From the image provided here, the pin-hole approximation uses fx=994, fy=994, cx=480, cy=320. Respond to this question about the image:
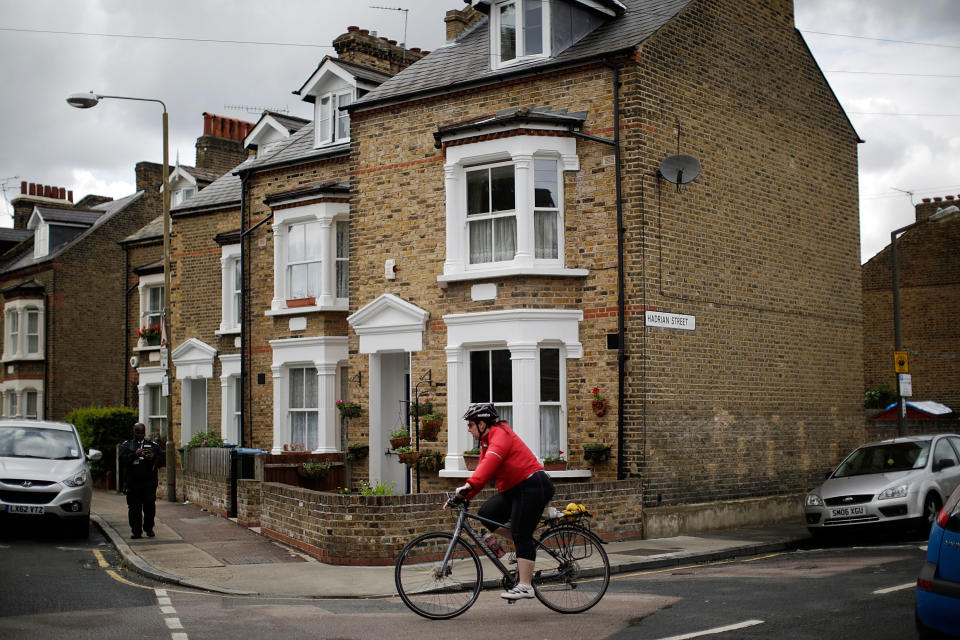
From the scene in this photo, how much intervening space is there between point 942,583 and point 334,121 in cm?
1783

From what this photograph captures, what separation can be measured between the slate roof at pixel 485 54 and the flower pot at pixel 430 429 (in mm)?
5853

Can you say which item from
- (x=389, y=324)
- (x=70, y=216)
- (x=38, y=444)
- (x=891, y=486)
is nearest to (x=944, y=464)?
(x=891, y=486)

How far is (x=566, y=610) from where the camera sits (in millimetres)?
9023

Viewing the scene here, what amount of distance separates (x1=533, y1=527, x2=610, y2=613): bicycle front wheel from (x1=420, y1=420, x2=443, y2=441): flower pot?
25.0 feet

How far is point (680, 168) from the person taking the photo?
16.0 m

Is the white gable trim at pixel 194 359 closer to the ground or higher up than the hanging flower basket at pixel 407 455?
higher up

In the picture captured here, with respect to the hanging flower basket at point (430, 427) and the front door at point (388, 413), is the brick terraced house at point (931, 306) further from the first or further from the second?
the hanging flower basket at point (430, 427)

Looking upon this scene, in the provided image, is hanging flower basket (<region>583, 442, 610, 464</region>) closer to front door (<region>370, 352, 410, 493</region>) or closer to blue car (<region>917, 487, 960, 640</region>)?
front door (<region>370, 352, 410, 493</region>)

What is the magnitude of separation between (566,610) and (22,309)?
31435mm

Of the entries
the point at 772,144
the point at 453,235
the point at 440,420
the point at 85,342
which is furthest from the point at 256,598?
the point at 85,342

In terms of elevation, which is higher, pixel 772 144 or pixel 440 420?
pixel 772 144

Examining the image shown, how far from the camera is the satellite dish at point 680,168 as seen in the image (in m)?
15.9

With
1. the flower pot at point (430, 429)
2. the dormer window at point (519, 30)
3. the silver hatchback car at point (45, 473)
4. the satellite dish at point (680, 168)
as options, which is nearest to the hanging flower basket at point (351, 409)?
the flower pot at point (430, 429)

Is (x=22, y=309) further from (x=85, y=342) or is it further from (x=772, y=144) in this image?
(x=772, y=144)
